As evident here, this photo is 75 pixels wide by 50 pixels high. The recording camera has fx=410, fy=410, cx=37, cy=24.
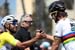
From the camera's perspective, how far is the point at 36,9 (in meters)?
17.5

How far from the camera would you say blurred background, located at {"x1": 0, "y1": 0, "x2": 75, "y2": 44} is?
16528mm

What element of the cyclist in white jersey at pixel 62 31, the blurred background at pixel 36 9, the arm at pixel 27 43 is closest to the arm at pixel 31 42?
the arm at pixel 27 43

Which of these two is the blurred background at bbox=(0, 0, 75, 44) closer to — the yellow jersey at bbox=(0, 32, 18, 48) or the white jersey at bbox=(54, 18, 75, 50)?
the yellow jersey at bbox=(0, 32, 18, 48)

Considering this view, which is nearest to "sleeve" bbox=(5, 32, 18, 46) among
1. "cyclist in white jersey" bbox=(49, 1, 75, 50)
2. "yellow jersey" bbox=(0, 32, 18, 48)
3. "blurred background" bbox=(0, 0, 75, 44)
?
"yellow jersey" bbox=(0, 32, 18, 48)

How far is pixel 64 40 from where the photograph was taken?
5.99m

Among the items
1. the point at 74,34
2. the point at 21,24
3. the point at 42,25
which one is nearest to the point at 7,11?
the point at 42,25

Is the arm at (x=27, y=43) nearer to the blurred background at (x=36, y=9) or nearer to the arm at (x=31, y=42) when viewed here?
the arm at (x=31, y=42)

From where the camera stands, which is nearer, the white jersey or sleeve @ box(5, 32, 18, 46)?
the white jersey

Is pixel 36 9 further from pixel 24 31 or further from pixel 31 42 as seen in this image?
pixel 31 42

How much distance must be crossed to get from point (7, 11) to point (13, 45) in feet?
33.1

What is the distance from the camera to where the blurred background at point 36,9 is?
1653 centimetres

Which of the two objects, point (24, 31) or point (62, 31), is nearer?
point (62, 31)

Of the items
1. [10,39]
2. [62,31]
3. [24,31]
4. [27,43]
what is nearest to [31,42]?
[27,43]

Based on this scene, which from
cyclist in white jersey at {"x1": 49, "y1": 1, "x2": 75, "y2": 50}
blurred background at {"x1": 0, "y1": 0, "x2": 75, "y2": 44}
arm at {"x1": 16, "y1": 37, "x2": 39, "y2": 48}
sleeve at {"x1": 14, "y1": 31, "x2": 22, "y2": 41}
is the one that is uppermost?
cyclist in white jersey at {"x1": 49, "y1": 1, "x2": 75, "y2": 50}
